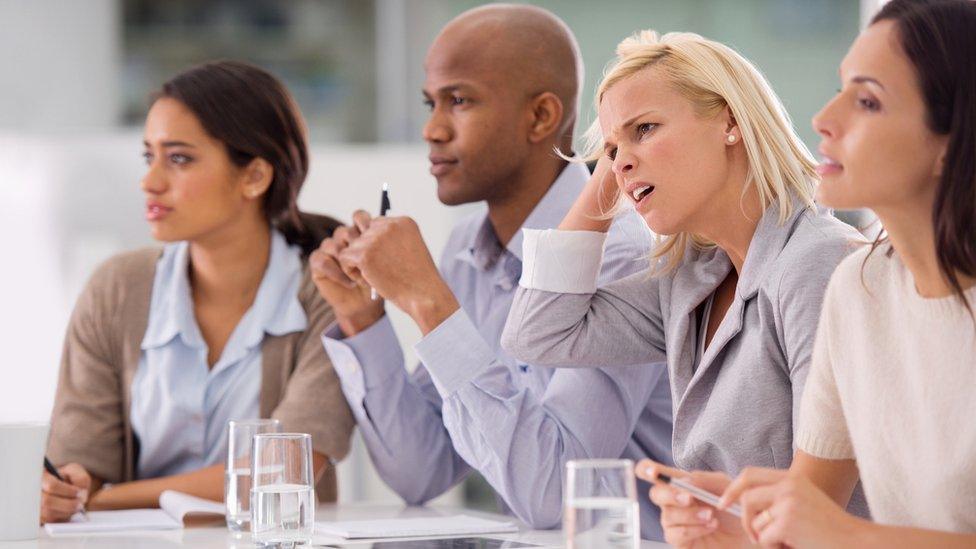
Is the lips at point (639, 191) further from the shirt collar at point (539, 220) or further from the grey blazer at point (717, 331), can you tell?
the shirt collar at point (539, 220)

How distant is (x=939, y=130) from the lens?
114 cm

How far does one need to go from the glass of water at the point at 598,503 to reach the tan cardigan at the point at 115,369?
1.21m

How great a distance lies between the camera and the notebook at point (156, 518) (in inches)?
70.1

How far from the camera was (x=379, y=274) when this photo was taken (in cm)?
194

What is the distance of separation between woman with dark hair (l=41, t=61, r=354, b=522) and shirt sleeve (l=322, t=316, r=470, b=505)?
0.07 m

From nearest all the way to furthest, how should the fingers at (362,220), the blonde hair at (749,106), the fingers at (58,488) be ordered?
1. the blonde hair at (749,106)
2. the fingers at (58,488)
3. the fingers at (362,220)

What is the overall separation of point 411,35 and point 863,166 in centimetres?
435

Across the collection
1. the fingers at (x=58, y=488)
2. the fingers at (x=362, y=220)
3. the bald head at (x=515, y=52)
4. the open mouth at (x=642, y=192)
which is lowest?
the fingers at (x=58, y=488)

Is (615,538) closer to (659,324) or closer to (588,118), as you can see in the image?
(659,324)

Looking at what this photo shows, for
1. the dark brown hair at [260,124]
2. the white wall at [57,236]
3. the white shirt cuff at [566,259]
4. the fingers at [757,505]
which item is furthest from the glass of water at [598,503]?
the white wall at [57,236]

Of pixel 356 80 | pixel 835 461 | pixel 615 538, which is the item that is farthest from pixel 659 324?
pixel 356 80

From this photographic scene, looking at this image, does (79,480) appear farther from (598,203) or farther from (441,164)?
(598,203)

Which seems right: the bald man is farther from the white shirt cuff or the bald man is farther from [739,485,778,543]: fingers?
[739,485,778,543]: fingers

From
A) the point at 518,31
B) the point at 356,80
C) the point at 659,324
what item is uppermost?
the point at 356,80
